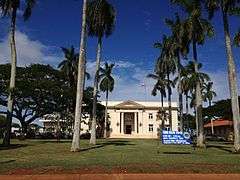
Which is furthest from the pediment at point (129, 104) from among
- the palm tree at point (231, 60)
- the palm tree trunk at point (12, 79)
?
the palm tree at point (231, 60)

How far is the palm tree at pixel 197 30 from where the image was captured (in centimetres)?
3553

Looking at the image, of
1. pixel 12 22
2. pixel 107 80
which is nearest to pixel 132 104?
pixel 107 80

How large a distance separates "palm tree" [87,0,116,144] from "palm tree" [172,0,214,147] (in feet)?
24.9

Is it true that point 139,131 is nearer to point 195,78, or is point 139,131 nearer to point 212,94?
point 212,94

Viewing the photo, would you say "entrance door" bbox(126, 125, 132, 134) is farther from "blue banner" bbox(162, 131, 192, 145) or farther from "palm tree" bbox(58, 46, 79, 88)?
"blue banner" bbox(162, 131, 192, 145)

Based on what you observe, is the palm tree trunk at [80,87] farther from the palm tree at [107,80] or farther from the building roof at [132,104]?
the building roof at [132,104]

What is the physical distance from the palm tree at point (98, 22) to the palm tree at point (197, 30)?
24.9ft

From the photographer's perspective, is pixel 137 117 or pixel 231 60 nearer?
pixel 231 60

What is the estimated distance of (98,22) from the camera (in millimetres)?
40281

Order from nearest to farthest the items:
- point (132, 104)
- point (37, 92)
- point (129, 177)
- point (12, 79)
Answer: point (129, 177), point (12, 79), point (37, 92), point (132, 104)

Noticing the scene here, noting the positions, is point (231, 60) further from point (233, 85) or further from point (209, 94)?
point (209, 94)

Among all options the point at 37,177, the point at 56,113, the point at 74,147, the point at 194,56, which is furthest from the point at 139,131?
the point at 37,177

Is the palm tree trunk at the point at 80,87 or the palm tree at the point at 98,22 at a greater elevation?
the palm tree at the point at 98,22

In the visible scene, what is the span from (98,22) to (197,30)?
9.75 m
